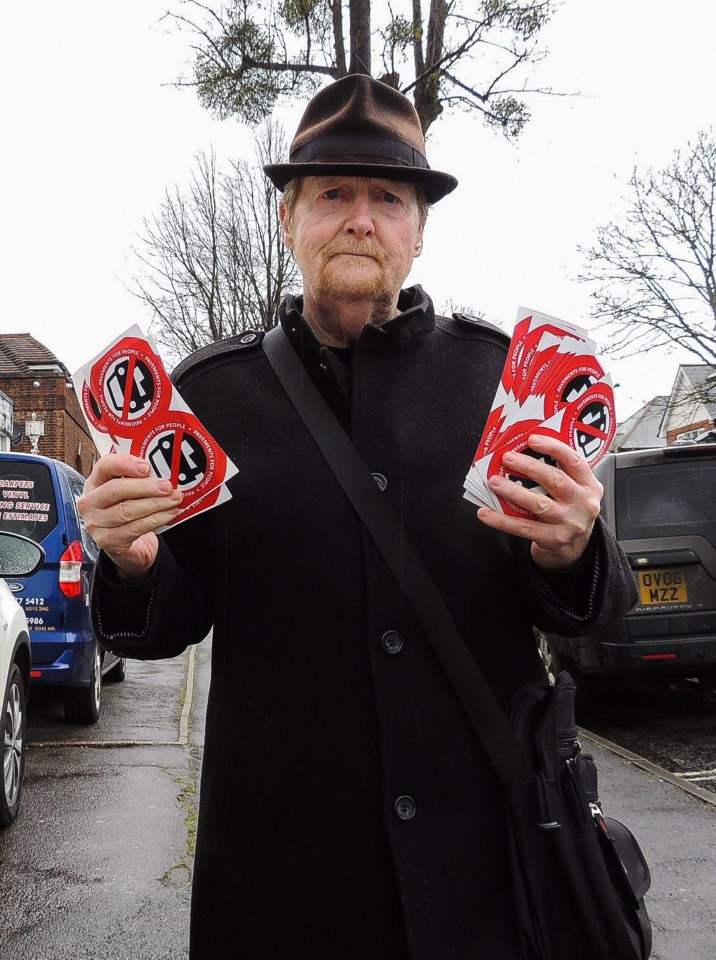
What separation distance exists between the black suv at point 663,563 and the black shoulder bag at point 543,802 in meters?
5.12

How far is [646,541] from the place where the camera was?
22.3 ft

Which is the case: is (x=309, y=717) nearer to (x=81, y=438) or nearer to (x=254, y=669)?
(x=254, y=669)

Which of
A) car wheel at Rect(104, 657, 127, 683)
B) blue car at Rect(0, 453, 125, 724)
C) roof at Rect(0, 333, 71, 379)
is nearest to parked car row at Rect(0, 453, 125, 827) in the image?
blue car at Rect(0, 453, 125, 724)

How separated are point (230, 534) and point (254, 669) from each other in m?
0.24

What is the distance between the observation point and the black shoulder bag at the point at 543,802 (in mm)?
1559

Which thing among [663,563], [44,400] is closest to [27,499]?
[663,563]

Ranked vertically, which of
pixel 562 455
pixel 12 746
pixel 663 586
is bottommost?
pixel 12 746

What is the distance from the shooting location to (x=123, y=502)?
1.59 metres

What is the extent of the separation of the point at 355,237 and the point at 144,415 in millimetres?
524

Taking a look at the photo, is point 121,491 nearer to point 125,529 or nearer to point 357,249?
point 125,529

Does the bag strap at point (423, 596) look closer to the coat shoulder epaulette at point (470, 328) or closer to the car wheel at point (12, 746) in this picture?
the coat shoulder epaulette at point (470, 328)

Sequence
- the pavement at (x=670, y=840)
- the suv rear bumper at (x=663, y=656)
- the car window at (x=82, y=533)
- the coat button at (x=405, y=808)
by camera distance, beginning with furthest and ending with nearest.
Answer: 1. the car window at (x=82, y=533)
2. the suv rear bumper at (x=663, y=656)
3. the pavement at (x=670, y=840)
4. the coat button at (x=405, y=808)

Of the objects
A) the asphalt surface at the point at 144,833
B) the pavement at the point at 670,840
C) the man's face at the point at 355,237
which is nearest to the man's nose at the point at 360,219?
the man's face at the point at 355,237

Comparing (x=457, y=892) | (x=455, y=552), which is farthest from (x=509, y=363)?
(x=457, y=892)
